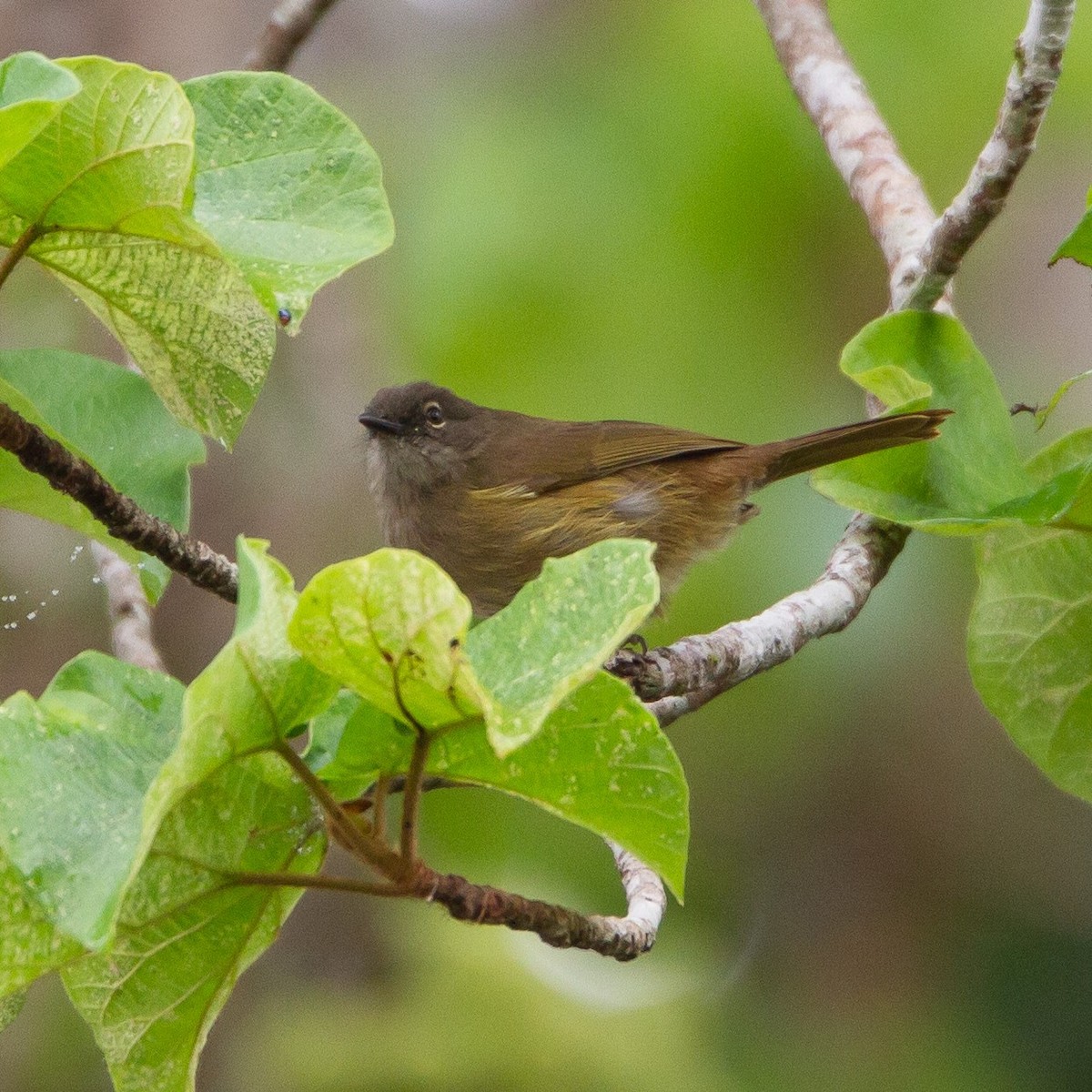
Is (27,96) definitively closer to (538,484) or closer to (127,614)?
(127,614)

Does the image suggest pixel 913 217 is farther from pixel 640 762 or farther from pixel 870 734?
pixel 870 734

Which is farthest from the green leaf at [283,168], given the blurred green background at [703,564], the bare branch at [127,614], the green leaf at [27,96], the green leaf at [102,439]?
the blurred green background at [703,564]

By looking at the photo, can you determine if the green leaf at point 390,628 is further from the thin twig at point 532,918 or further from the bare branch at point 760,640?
the bare branch at point 760,640

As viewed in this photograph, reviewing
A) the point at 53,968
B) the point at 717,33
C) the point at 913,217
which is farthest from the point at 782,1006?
the point at 53,968

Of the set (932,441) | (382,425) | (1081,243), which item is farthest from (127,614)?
(1081,243)

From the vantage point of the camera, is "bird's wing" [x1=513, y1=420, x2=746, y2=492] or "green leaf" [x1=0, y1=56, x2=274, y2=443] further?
"bird's wing" [x1=513, y1=420, x2=746, y2=492]

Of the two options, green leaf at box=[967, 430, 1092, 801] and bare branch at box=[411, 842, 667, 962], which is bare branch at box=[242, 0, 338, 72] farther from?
bare branch at box=[411, 842, 667, 962]

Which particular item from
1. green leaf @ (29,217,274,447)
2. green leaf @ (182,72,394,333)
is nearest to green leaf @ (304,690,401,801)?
green leaf @ (29,217,274,447)
